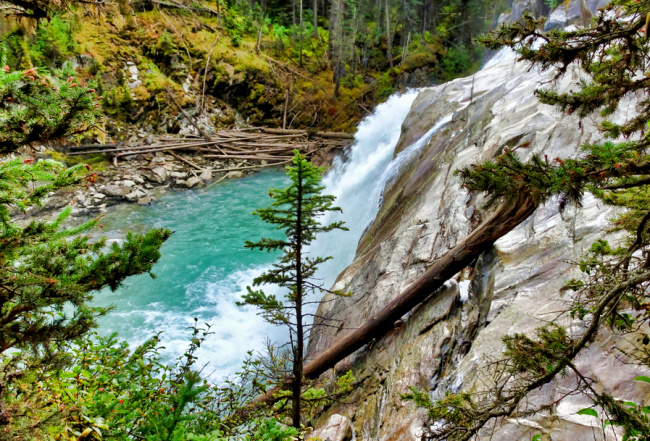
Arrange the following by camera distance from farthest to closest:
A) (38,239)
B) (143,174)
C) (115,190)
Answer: (143,174) < (115,190) < (38,239)

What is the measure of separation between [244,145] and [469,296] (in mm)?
17793

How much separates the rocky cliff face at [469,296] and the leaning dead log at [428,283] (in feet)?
0.47

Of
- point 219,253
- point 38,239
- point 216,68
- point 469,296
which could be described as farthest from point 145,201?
point 469,296

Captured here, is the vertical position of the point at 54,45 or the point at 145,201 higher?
the point at 54,45

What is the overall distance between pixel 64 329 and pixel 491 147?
7.11 metres

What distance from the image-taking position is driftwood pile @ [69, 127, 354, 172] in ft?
56.5

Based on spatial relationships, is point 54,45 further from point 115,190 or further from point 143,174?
point 115,190

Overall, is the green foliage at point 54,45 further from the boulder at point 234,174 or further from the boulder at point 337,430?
the boulder at point 337,430

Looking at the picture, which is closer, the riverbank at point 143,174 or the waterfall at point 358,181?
the waterfall at point 358,181

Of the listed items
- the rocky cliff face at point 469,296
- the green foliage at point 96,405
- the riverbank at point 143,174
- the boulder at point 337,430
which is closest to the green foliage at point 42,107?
the green foliage at point 96,405

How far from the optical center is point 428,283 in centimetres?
546

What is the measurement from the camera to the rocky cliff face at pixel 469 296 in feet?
10.0

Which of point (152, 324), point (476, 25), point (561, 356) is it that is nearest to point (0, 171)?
point (561, 356)

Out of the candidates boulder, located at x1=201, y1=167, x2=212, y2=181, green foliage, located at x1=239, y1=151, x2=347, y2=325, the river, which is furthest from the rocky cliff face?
boulder, located at x1=201, y1=167, x2=212, y2=181
